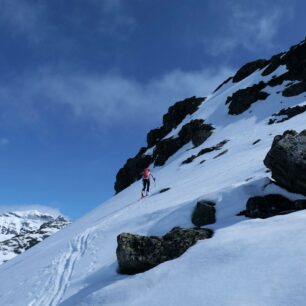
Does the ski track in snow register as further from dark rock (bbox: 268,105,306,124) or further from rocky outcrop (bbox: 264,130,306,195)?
dark rock (bbox: 268,105,306,124)

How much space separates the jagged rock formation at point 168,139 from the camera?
6395cm

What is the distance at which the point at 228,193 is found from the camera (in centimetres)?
1803

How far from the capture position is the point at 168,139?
70562 mm

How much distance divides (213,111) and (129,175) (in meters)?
21.2

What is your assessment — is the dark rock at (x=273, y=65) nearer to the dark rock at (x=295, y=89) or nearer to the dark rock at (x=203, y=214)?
the dark rock at (x=295, y=89)

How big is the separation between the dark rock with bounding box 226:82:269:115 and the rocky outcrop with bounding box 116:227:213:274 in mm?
50401

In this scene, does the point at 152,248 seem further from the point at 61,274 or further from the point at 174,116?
Answer: the point at 174,116

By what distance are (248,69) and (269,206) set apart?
72335mm

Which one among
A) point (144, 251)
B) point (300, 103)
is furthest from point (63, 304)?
point (300, 103)

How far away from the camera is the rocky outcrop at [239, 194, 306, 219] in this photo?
14844mm

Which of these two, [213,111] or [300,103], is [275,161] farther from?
[213,111]

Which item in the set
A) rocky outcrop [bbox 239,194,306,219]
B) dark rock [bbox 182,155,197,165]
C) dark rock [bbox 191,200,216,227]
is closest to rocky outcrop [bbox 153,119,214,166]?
dark rock [bbox 182,155,197,165]

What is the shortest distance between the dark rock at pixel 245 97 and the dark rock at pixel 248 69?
56.3 ft

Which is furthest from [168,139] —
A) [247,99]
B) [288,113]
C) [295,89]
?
[288,113]
